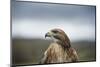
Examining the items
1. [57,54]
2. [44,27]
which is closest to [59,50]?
[57,54]

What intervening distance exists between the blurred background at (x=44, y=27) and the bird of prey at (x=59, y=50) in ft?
0.19

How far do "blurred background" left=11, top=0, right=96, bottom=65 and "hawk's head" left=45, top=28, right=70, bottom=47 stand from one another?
0.17ft

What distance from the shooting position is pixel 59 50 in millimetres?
2375

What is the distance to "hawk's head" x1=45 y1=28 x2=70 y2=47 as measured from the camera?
2.36m

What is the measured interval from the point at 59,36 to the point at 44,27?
0.25 metres

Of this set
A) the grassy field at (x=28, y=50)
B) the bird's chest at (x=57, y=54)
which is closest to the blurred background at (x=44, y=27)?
the grassy field at (x=28, y=50)

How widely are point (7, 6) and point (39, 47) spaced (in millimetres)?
669

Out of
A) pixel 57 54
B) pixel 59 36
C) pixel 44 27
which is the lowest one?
pixel 57 54

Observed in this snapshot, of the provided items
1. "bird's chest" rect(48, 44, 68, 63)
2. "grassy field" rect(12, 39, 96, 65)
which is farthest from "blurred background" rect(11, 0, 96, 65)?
"bird's chest" rect(48, 44, 68, 63)

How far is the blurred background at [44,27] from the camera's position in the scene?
221cm

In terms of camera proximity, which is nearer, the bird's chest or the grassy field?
the grassy field

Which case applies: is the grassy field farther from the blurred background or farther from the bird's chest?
the bird's chest

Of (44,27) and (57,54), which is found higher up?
(44,27)

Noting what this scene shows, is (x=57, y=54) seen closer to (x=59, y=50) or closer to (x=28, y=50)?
(x=59, y=50)
